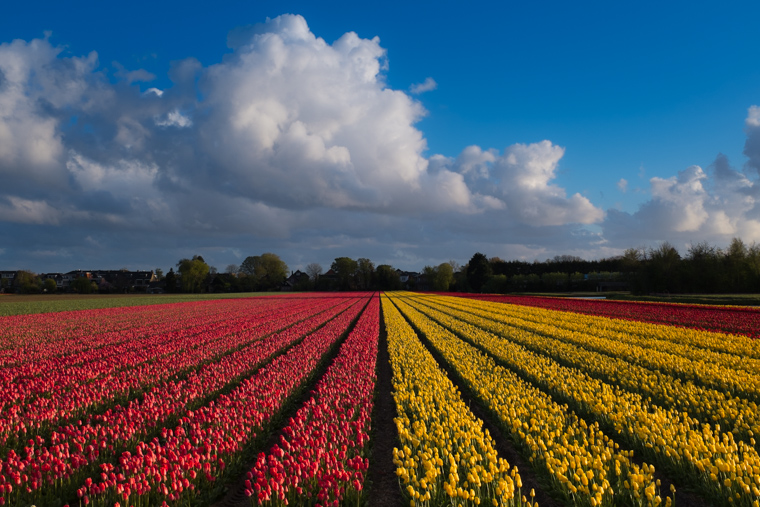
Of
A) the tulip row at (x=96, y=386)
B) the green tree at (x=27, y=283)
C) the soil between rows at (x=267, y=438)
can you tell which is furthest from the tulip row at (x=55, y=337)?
the green tree at (x=27, y=283)

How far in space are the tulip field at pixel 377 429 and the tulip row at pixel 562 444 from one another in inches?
1.6

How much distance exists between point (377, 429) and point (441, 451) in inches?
96.0

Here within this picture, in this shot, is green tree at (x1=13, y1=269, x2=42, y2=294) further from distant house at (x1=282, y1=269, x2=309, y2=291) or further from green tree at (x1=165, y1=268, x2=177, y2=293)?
distant house at (x1=282, y1=269, x2=309, y2=291)

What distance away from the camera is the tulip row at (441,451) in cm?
443

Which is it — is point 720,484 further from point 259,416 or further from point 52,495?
point 52,495

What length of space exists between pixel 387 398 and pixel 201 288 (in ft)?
455

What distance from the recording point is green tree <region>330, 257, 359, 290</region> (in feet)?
439

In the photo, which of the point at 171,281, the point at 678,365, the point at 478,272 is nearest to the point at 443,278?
the point at 478,272

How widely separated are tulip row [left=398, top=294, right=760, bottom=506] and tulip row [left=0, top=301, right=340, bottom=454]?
10.6 m

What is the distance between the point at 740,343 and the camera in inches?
571

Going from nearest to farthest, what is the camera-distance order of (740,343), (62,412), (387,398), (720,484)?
1. (720,484)
2. (62,412)
3. (387,398)
4. (740,343)

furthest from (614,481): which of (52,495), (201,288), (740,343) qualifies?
(201,288)

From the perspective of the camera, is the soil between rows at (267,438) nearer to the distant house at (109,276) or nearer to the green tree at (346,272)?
the green tree at (346,272)

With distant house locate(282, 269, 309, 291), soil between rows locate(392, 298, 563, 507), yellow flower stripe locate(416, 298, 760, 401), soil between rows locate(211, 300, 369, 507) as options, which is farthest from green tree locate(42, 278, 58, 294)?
soil between rows locate(392, 298, 563, 507)
